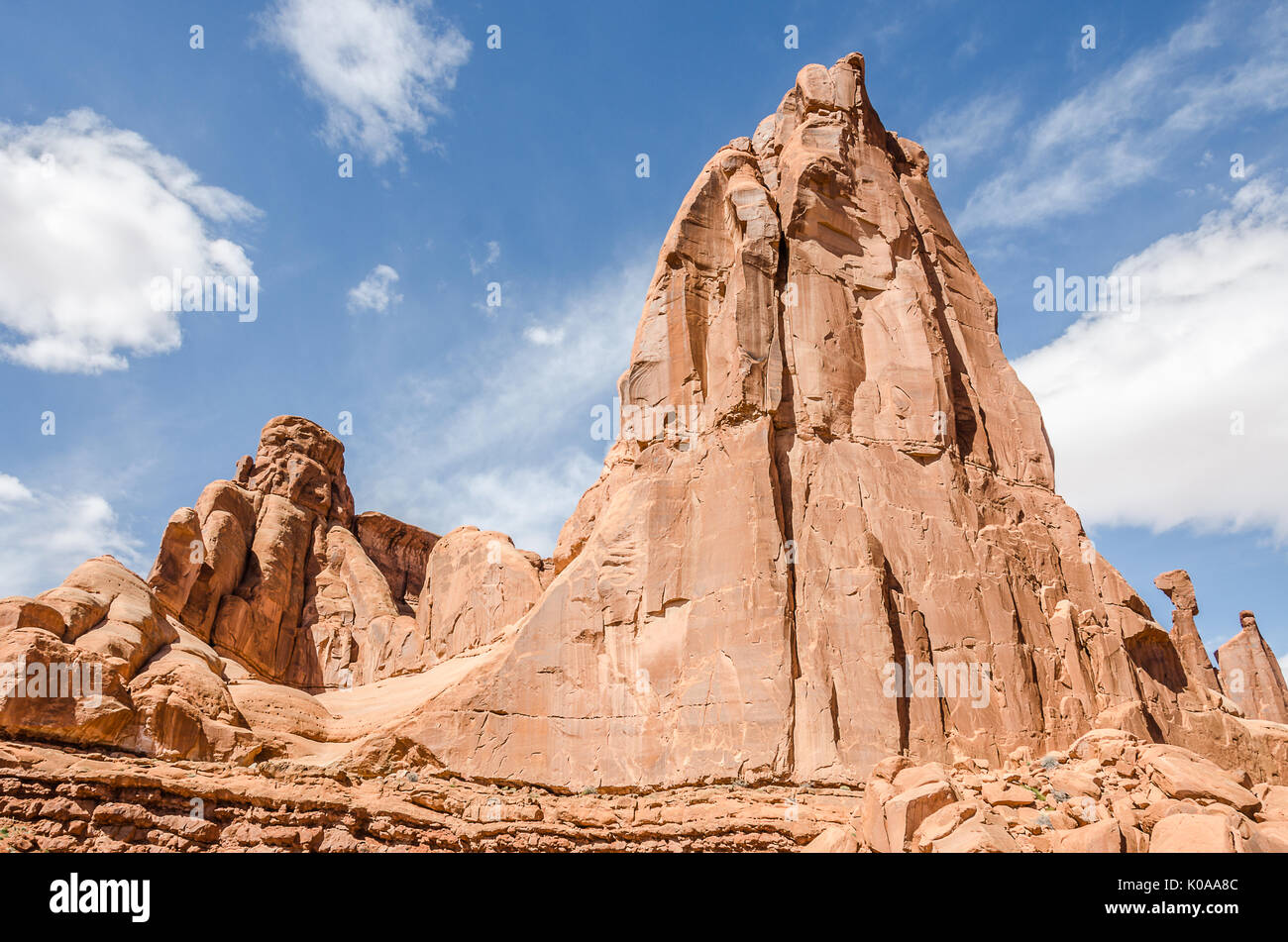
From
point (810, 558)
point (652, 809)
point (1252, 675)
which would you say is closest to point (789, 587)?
point (810, 558)

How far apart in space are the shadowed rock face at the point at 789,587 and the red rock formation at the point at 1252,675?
41.3 metres

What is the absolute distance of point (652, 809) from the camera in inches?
858

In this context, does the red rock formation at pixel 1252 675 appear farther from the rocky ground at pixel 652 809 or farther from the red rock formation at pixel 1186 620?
the rocky ground at pixel 652 809

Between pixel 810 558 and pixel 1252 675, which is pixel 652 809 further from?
pixel 1252 675

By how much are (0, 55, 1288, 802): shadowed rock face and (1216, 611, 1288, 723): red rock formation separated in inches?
1625

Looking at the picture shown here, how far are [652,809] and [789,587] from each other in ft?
22.3

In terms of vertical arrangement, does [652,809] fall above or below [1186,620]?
below

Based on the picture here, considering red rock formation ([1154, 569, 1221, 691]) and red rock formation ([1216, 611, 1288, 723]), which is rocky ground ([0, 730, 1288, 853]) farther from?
red rock formation ([1216, 611, 1288, 723])

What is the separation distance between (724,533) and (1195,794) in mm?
12424

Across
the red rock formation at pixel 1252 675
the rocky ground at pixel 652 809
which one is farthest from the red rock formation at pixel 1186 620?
the rocky ground at pixel 652 809
